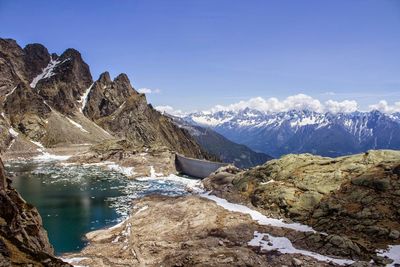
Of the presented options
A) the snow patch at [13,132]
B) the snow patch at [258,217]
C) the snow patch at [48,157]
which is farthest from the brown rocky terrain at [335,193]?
the snow patch at [13,132]

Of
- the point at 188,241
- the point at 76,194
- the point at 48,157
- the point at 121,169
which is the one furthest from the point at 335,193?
the point at 48,157

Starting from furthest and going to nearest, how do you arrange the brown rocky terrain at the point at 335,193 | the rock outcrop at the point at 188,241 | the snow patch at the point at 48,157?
the snow patch at the point at 48,157
the brown rocky terrain at the point at 335,193
the rock outcrop at the point at 188,241

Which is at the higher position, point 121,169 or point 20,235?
point 121,169

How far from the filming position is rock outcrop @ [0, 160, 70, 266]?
16.7 m

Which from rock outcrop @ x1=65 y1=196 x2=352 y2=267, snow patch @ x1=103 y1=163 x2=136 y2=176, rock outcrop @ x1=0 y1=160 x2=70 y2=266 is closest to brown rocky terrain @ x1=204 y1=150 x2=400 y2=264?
rock outcrop @ x1=65 y1=196 x2=352 y2=267

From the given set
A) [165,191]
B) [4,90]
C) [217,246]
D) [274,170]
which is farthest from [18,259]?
[4,90]

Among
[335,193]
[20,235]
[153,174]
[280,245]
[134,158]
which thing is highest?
[134,158]

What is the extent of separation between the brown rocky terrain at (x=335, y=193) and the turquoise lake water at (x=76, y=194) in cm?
1970

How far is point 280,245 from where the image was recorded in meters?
38.6

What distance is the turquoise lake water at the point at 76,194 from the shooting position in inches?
2106

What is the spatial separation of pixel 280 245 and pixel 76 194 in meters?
52.3

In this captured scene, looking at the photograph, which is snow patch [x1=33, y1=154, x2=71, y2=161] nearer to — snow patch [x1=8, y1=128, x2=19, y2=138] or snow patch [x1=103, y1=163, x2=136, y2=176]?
snow patch [x1=8, y1=128, x2=19, y2=138]

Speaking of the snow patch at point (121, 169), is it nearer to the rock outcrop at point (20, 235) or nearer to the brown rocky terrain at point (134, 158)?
the brown rocky terrain at point (134, 158)

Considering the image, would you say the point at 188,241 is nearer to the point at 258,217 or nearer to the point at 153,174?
the point at 258,217
